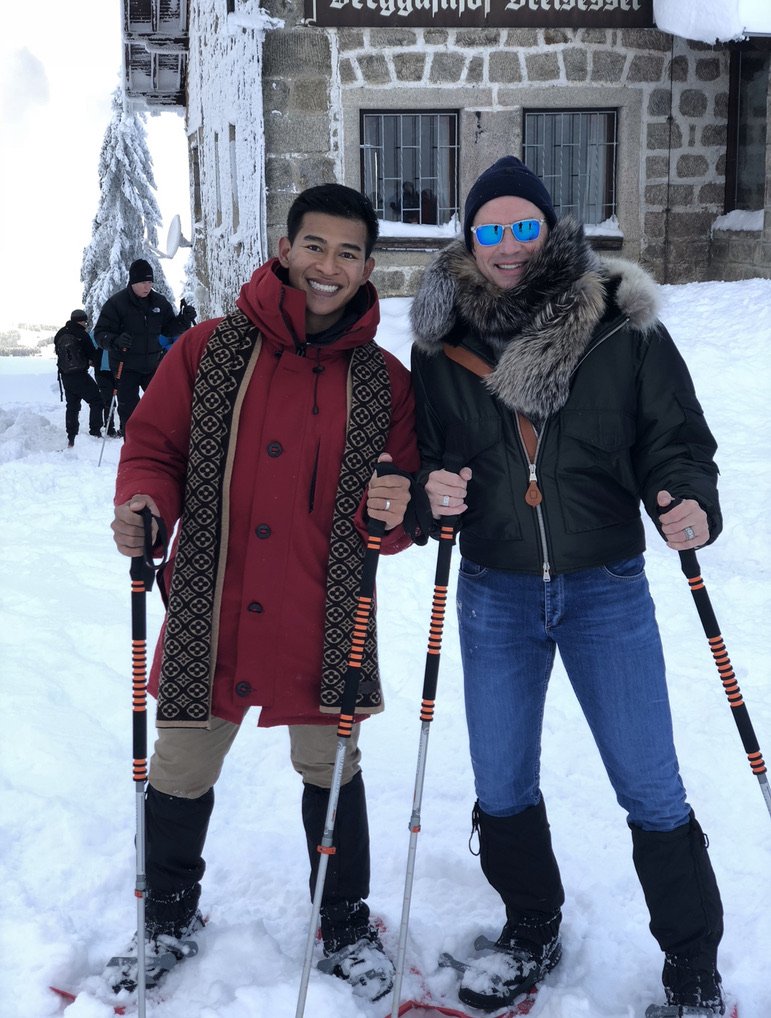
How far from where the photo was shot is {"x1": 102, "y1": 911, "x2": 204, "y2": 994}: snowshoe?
2756mm

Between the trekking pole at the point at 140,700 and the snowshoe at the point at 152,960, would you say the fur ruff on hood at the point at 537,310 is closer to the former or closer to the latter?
the trekking pole at the point at 140,700

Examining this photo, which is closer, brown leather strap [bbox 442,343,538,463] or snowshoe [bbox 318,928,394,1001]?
brown leather strap [bbox 442,343,538,463]

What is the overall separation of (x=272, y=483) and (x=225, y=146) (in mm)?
10492

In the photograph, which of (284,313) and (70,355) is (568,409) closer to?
(284,313)

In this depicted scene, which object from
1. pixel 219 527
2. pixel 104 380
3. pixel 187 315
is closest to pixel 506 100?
pixel 187 315

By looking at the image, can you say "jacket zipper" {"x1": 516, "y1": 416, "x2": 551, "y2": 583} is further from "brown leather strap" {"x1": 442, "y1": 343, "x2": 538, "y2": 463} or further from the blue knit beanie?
the blue knit beanie

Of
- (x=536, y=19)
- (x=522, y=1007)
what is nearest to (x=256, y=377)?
(x=522, y=1007)

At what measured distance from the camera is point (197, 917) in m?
3.01

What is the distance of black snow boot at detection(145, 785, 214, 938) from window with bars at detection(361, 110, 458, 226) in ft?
27.8

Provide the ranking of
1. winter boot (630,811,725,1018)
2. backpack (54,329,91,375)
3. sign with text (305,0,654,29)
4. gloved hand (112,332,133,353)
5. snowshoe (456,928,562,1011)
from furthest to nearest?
backpack (54,329,91,375)
gloved hand (112,332,133,353)
sign with text (305,0,654,29)
snowshoe (456,928,562,1011)
winter boot (630,811,725,1018)

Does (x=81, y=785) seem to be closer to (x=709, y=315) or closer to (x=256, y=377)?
(x=256, y=377)

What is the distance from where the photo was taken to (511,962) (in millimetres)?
2805

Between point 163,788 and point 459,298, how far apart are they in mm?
1467

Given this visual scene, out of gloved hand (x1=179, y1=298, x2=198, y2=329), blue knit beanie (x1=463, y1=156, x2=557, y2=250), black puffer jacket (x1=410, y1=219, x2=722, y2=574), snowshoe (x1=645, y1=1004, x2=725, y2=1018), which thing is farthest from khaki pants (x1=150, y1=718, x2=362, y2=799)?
gloved hand (x1=179, y1=298, x2=198, y2=329)
